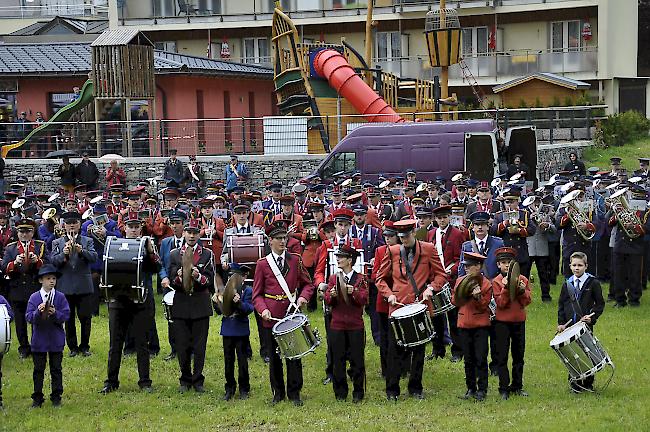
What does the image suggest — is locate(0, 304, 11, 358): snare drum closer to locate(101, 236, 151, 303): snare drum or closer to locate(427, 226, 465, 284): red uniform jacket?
locate(101, 236, 151, 303): snare drum

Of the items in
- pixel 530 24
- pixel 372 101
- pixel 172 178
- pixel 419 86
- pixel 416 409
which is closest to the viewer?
pixel 416 409

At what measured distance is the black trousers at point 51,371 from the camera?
40.1 ft

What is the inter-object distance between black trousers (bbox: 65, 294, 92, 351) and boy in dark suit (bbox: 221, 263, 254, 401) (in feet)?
10.6

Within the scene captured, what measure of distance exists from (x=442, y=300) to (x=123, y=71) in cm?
2018

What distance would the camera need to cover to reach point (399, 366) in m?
12.1

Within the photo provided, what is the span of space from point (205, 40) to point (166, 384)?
3783cm

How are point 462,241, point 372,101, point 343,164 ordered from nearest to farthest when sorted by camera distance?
point 462,241, point 343,164, point 372,101

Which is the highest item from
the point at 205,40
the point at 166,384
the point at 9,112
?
the point at 205,40

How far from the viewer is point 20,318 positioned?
15031 mm

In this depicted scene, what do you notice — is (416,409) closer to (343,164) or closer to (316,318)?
(316,318)

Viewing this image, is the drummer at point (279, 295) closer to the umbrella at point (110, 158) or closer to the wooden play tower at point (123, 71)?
the umbrella at point (110, 158)

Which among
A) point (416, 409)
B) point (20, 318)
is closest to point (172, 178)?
point (20, 318)

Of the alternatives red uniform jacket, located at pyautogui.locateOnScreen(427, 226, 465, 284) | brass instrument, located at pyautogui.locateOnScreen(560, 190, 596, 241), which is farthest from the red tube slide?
red uniform jacket, located at pyautogui.locateOnScreen(427, 226, 465, 284)

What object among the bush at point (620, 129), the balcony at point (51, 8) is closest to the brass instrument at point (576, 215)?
the bush at point (620, 129)
